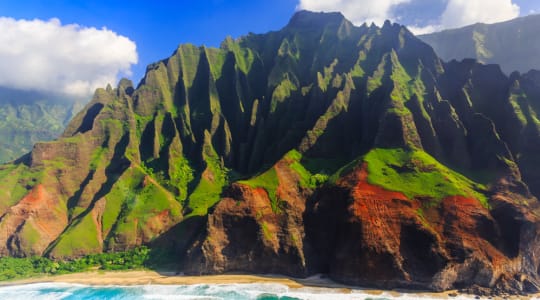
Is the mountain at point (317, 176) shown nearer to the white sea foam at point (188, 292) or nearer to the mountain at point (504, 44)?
the white sea foam at point (188, 292)

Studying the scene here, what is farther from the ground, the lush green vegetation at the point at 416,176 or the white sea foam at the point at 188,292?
the lush green vegetation at the point at 416,176

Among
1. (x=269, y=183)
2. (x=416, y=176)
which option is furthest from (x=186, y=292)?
(x=416, y=176)

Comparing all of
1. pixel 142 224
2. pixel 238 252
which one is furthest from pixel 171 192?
pixel 238 252

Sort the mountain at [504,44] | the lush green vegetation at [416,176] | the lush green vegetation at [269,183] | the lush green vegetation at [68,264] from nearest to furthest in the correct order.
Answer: the lush green vegetation at [416,176] < the lush green vegetation at [68,264] < the lush green vegetation at [269,183] < the mountain at [504,44]

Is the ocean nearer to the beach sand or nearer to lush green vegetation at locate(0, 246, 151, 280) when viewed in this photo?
the beach sand

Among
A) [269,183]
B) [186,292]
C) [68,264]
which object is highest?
[269,183]

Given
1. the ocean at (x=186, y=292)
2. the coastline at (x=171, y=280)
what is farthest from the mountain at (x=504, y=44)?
the coastline at (x=171, y=280)

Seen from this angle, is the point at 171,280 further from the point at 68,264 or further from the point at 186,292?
the point at 68,264

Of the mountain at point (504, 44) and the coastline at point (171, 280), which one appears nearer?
the coastline at point (171, 280)
